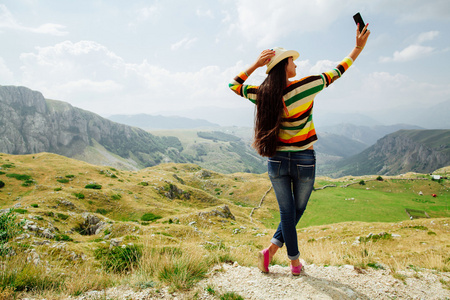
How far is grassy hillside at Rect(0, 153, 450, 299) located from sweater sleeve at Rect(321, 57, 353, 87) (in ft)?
13.2

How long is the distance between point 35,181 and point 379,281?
38259 millimetres

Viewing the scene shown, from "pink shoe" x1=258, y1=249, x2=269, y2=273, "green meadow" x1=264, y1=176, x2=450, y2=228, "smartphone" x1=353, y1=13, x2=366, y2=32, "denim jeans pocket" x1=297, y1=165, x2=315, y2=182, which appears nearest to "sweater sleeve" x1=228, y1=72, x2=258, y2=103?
"denim jeans pocket" x1=297, y1=165, x2=315, y2=182

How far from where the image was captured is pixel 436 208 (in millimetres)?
53125

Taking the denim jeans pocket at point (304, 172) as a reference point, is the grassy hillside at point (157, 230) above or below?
below

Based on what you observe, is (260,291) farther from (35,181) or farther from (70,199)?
(35,181)

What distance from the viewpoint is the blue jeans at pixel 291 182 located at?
3.82m

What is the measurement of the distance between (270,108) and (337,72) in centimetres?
144

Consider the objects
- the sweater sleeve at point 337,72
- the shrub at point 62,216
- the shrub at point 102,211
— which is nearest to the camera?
the sweater sleeve at point 337,72

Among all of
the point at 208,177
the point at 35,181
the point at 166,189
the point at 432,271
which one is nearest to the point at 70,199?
the point at 35,181

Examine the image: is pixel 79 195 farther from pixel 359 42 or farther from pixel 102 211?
pixel 359 42

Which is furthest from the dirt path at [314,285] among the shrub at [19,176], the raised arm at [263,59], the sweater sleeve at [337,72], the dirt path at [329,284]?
the shrub at [19,176]

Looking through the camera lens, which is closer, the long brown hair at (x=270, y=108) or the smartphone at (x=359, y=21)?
the long brown hair at (x=270, y=108)

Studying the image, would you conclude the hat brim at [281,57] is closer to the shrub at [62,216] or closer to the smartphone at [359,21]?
the smartphone at [359,21]

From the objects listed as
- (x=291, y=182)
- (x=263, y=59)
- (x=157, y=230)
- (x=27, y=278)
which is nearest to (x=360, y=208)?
(x=157, y=230)
